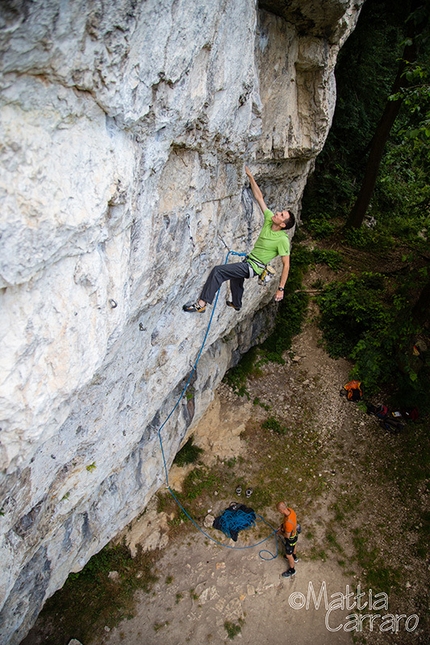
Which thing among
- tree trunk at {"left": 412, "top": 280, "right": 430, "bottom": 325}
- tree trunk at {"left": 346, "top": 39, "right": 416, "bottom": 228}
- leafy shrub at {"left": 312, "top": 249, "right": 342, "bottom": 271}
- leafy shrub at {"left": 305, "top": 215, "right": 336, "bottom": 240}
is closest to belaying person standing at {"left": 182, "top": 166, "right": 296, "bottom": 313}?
tree trunk at {"left": 412, "top": 280, "right": 430, "bottom": 325}

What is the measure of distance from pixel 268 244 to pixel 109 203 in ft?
10.2

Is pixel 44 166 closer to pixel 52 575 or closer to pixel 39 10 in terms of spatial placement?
pixel 39 10

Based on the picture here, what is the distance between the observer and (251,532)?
8656 millimetres

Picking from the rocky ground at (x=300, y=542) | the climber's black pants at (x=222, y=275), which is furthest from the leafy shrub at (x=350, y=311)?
the climber's black pants at (x=222, y=275)

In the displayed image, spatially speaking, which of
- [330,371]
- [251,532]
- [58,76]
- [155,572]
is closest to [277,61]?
[58,76]

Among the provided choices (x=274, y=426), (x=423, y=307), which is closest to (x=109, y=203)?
(x=274, y=426)

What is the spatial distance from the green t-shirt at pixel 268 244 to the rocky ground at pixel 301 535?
19.1ft

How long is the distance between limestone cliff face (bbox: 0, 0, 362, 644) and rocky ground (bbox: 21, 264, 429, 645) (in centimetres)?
226

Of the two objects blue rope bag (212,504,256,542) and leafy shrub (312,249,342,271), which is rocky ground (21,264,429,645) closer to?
blue rope bag (212,504,256,542)

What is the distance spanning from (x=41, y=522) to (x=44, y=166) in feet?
13.8

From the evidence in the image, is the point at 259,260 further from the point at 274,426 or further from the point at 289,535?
the point at 274,426

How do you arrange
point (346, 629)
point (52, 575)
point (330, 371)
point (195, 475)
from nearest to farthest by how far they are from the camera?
point (52, 575) → point (346, 629) → point (195, 475) → point (330, 371)

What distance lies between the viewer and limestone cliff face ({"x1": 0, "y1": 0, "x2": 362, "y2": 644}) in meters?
2.25

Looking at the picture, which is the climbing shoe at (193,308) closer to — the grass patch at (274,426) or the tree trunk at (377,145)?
the grass patch at (274,426)
